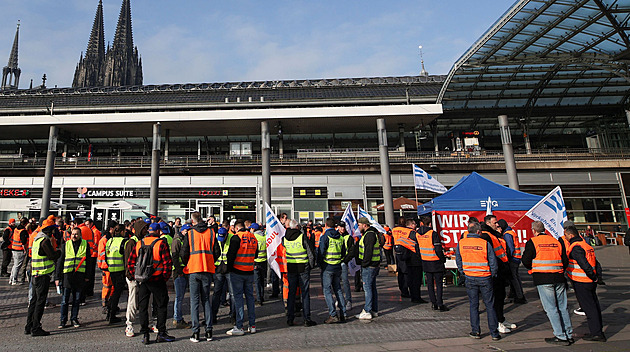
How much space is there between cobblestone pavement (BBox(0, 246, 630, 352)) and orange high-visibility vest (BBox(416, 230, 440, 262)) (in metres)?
1.19

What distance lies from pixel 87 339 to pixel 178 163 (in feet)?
80.9

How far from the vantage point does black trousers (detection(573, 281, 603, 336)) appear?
Answer: 19.6 ft

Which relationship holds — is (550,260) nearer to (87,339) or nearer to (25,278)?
(87,339)

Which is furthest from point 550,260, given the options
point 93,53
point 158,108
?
point 93,53

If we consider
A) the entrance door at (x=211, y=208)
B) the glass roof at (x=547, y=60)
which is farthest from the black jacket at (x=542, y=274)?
the entrance door at (x=211, y=208)

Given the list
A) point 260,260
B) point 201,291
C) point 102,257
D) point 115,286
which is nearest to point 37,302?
point 115,286

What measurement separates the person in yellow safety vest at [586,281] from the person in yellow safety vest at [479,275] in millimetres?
1300

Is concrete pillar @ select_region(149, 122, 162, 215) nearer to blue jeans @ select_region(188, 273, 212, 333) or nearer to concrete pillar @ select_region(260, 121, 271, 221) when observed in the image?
concrete pillar @ select_region(260, 121, 271, 221)

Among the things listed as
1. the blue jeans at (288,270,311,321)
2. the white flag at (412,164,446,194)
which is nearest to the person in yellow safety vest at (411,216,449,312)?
the blue jeans at (288,270,311,321)

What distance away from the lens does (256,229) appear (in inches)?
358

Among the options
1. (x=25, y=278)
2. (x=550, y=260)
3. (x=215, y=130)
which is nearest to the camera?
(x=550, y=260)

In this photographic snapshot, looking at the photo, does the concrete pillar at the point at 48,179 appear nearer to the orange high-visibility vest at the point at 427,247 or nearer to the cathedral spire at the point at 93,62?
the orange high-visibility vest at the point at 427,247

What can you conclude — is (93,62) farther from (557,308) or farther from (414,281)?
(557,308)

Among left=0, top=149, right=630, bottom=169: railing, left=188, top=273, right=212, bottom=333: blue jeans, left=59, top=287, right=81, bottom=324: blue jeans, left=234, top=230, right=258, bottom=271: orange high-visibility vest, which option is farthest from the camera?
left=0, top=149, right=630, bottom=169: railing
